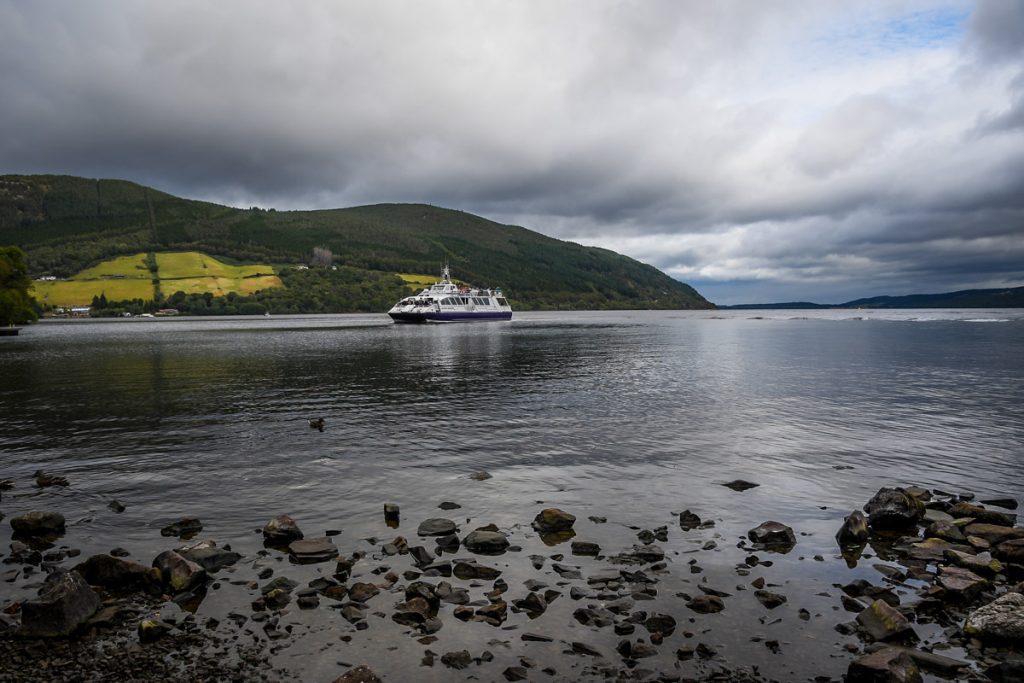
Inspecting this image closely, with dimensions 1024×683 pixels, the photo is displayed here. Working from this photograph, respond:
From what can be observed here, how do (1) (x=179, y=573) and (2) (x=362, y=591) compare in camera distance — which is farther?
(1) (x=179, y=573)

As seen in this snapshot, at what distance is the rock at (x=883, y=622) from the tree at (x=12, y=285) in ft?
531

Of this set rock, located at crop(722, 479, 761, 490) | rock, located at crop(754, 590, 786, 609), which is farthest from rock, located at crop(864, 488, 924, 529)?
rock, located at crop(754, 590, 786, 609)

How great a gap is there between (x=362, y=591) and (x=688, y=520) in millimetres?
9768

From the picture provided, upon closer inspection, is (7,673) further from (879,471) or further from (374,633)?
(879,471)

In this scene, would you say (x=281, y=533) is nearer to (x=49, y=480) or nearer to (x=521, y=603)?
(x=521, y=603)

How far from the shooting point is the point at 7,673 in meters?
9.89

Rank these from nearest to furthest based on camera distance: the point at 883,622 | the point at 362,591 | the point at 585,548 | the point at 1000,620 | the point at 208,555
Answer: the point at 1000,620, the point at 883,622, the point at 362,591, the point at 208,555, the point at 585,548

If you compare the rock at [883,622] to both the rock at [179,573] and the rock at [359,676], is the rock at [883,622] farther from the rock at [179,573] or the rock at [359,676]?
the rock at [179,573]

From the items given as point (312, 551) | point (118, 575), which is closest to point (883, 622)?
point (312, 551)

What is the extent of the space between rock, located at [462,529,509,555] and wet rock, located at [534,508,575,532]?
5.03 feet

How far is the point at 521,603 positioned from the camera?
12.4 metres

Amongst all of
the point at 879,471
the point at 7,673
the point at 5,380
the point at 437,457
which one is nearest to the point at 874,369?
the point at 879,471

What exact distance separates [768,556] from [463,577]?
7.93 m

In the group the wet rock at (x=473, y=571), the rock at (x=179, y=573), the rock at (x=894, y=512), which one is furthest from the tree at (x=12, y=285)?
the rock at (x=894, y=512)
